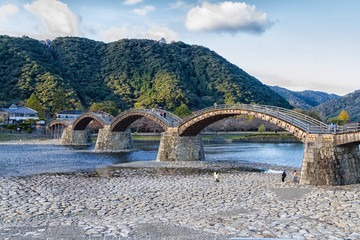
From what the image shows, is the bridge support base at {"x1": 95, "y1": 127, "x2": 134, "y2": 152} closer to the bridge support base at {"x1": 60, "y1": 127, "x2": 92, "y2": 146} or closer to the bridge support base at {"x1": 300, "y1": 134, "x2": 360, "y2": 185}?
the bridge support base at {"x1": 60, "y1": 127, "x2": 92, "y2": 146}

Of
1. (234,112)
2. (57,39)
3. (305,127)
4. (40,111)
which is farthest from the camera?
(57,39)

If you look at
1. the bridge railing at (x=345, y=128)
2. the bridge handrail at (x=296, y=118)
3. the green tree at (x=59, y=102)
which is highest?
the green tree at (x=59, y=102)

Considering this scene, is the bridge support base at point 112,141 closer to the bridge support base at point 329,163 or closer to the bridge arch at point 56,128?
the bridge arch at point 56,128

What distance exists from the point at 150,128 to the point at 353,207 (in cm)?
8192

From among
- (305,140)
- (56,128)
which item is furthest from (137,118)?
(56,128)

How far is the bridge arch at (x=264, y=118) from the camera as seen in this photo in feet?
78.7

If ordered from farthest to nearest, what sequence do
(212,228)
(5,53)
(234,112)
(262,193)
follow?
(5,53) → (234,112) → (262,193) → (212,228)

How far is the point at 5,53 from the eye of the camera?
142m

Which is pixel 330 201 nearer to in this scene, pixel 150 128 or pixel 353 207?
pixel 353 207

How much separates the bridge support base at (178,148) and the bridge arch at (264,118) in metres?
0.90

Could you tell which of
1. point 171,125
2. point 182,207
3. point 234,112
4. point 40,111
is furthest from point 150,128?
point 182,207

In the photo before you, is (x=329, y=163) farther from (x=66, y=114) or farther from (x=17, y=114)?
(x=17, y=114)

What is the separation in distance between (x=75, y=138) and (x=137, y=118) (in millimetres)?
25268

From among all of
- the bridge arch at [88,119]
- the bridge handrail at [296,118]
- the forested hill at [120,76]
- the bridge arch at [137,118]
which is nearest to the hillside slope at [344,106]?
the forested hill at [120,76]
